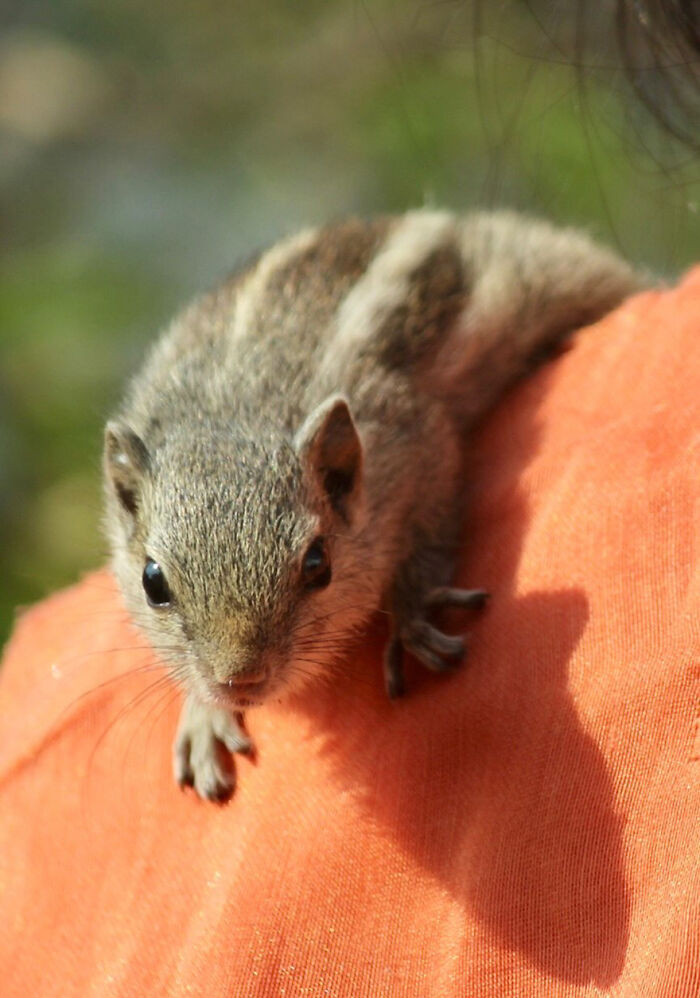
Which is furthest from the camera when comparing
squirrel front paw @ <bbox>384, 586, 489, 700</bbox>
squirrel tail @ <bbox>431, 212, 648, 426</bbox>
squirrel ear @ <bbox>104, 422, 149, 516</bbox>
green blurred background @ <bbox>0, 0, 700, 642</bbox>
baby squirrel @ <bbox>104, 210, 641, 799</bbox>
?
green blurred background @ <bbox>0, 0, 700, 642</bbox>

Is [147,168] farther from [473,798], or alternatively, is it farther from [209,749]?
[473,798]

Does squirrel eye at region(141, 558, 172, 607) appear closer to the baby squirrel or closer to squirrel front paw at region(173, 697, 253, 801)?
the baby squirrel

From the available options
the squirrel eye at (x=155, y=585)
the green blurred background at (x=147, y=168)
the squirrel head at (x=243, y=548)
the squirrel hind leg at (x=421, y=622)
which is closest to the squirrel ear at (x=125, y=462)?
the squirrel head at (x=243, y=548)

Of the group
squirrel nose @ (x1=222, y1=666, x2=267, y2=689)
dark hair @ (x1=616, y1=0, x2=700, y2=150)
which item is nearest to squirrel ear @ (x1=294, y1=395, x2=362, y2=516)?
squirrel nose @ (x1=222, y1=666, x2=267, y2=689)

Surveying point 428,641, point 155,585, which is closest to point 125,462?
point 155,585

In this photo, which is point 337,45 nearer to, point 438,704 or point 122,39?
point 122,39

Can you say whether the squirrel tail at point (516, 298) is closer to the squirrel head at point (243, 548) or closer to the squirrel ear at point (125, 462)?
the squirrel head at point (243, 548)
